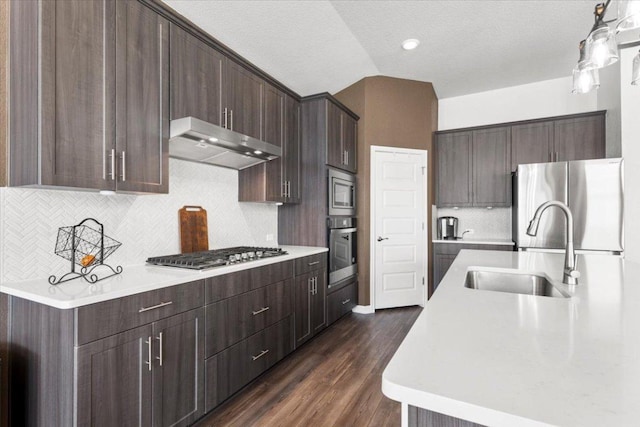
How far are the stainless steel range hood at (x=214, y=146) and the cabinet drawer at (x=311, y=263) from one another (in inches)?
38.9

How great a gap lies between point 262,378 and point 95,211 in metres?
1.63

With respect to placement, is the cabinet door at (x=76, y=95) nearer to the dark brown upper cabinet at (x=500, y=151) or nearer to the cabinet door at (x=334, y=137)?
the cabinet door at (x=334, y=137)

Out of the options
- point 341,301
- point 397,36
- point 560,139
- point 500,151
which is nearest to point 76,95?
point 397,36

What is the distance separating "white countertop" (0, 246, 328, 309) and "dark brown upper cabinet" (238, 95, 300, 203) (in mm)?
1065

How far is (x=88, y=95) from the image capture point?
1570 mm

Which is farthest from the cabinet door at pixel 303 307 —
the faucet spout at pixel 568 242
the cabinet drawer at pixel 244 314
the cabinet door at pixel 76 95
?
the faucet spout at pixel 568 242

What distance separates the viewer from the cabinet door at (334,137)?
3.41 meters

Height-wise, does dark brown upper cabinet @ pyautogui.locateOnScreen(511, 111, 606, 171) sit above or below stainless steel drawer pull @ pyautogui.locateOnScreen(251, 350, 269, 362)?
above

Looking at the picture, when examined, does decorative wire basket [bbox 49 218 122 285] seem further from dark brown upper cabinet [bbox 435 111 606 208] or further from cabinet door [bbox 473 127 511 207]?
cabinet door [bbox 473 127 511 207]

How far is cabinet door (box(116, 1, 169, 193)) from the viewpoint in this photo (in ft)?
5.64

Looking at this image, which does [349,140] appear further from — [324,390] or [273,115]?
[324,390]

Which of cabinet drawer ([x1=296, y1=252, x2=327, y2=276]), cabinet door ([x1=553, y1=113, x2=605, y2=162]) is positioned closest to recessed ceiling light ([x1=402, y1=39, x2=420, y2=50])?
cabinet door ([x1=553, y1=113, x2=605, y2=162])

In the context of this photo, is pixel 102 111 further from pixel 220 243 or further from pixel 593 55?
pixel 593 55

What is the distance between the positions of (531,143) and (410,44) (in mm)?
2196
